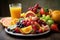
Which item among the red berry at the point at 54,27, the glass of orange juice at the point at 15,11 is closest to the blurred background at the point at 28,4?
the glass of orange juice at the point at 15,11

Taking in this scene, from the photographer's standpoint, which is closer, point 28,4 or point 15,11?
point 15,11

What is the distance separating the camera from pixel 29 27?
3.88ft

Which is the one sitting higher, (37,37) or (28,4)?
(37,37)

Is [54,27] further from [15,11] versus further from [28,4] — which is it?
[28,4]

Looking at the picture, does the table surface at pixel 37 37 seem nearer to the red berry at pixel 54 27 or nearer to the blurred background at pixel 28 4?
the red berry at pixel 54 27

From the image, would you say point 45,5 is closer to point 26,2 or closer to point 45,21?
point 26,2

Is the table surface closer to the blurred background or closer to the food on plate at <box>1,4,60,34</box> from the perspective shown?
the food on plate at <box>1,4,60,34</box>

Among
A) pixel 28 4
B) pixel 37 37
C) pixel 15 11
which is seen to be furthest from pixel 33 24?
pixel 28 4

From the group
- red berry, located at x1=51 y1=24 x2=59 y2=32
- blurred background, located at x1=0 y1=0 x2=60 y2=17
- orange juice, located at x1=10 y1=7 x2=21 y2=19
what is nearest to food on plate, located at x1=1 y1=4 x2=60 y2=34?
red berry, located at x1=51 y1=24 x2=59 y2=32

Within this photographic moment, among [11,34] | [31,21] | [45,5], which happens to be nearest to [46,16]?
[31,21]

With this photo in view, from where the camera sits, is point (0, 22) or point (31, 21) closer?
point (31, 21)

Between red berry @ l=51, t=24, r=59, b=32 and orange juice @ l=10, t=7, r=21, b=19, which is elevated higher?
orange juice @ l=10, t=7, r=21, b=19

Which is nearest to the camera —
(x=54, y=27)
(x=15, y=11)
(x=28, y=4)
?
(x=54, y=27)

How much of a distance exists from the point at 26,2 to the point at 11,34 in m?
1.86
